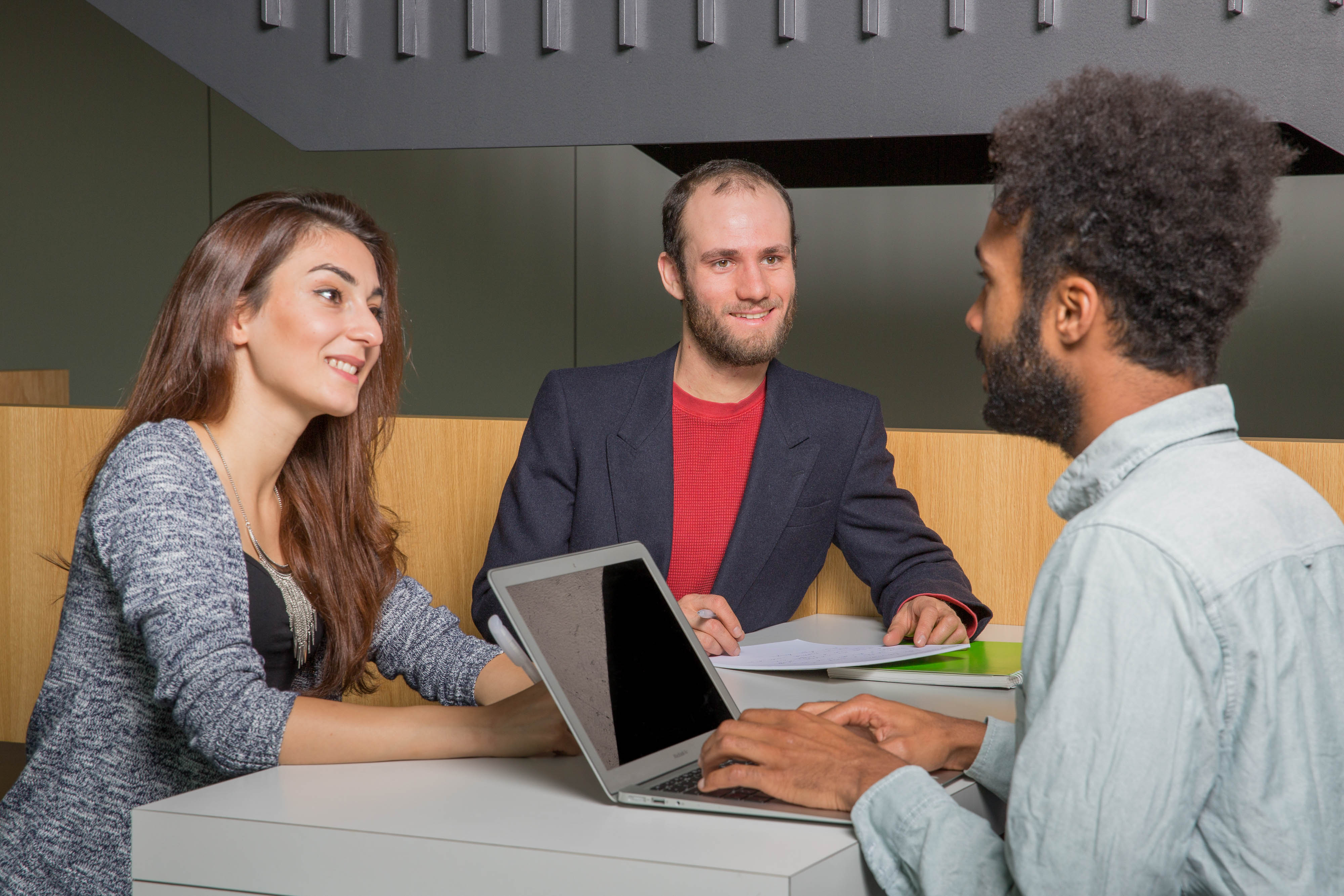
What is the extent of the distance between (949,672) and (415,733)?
2.28 ft

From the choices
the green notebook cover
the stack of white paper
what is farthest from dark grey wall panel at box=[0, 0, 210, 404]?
the green notebook cover

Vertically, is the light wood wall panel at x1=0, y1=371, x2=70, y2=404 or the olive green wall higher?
the olive green wall

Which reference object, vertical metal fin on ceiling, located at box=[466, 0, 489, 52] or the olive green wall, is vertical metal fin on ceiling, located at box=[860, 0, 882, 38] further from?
the olive green wall

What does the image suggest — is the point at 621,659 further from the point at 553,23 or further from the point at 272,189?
the point at 272,189

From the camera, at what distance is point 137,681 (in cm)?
135

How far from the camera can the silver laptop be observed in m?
1.05

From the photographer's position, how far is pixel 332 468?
5.52ft

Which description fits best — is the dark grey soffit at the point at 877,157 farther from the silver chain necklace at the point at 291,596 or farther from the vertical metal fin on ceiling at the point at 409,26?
the silver chain necklace at the point at 291,596

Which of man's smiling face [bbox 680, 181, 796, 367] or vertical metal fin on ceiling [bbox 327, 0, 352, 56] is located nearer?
man's smiling face [bbox 680, 181, 796, 367]

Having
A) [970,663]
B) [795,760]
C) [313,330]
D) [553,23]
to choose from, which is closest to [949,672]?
[970,663]

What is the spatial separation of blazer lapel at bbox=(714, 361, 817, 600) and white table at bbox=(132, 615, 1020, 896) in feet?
3.22

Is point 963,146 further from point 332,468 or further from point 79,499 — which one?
point 79,499

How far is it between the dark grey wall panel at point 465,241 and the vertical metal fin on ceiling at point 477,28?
3305 mm

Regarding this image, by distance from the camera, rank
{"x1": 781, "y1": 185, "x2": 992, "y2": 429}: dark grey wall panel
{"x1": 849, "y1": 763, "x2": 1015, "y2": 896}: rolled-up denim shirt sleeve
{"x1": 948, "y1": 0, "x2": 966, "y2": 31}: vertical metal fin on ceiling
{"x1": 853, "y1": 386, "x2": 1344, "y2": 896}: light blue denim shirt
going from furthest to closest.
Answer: {"x1": 781, "y1": 185, "x2": 992, "y2": 429}: dark grey wall panel
{"x1": 948, "y1": 0, "x2": 966, "y2": 31}: vertical metal fin on ceiling
{"x1": 849, "y1": 763, "x2": 1015, "y2": 896}: rolled-up denim shirt sleeve
{"x1": 853, "y1": 386, "x2": 1344, "y2": 896}: light blue denim shirt
